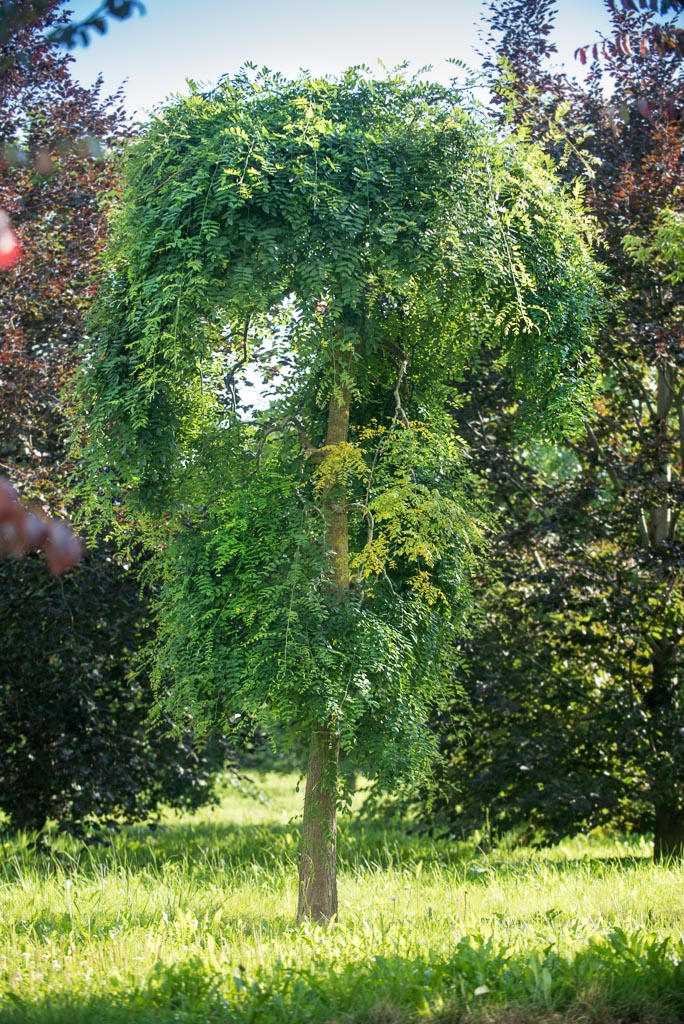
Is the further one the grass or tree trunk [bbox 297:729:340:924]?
tree trunk [bbox 297:729:340:924]

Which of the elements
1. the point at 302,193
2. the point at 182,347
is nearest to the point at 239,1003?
the point at 182,347

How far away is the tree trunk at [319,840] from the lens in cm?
627

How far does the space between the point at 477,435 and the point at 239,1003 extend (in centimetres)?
617

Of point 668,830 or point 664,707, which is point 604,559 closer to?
point 664,707

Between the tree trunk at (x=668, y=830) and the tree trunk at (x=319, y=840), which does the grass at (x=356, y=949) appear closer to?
the tree trunk at (x=319, y=840)

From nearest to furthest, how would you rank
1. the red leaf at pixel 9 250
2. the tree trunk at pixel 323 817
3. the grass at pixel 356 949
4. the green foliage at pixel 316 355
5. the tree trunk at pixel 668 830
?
1. the grass at pixel 356 949
2. the green foliage at pixel 316 355
3. the tree trunk at pixel 323 817
4. the red leaf at pixel 9 250
5. the tree trunk at pixel 668 830

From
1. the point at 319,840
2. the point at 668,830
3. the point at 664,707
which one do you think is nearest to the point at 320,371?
the point at 319,840

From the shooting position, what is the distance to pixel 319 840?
638cm

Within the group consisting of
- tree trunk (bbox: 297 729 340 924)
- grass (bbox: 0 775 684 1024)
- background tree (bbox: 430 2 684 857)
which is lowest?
grass (bbox: 0 775 684 1024)

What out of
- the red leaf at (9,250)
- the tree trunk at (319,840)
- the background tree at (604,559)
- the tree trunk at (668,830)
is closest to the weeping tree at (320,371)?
the tree trunk at (319,840)

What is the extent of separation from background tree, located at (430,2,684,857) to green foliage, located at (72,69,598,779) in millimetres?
2404

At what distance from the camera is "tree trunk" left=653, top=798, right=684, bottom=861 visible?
917 centimetres

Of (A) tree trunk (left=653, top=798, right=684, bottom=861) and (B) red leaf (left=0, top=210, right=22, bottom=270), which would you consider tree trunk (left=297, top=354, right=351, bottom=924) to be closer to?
(B) red leaf (left=0, top=210, right=22, bottom=270)

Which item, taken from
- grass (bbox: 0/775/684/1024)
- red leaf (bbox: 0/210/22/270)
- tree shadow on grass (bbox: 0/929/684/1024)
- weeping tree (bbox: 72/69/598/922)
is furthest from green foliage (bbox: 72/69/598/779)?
red leaf (bbox: 0/210/22/270)
